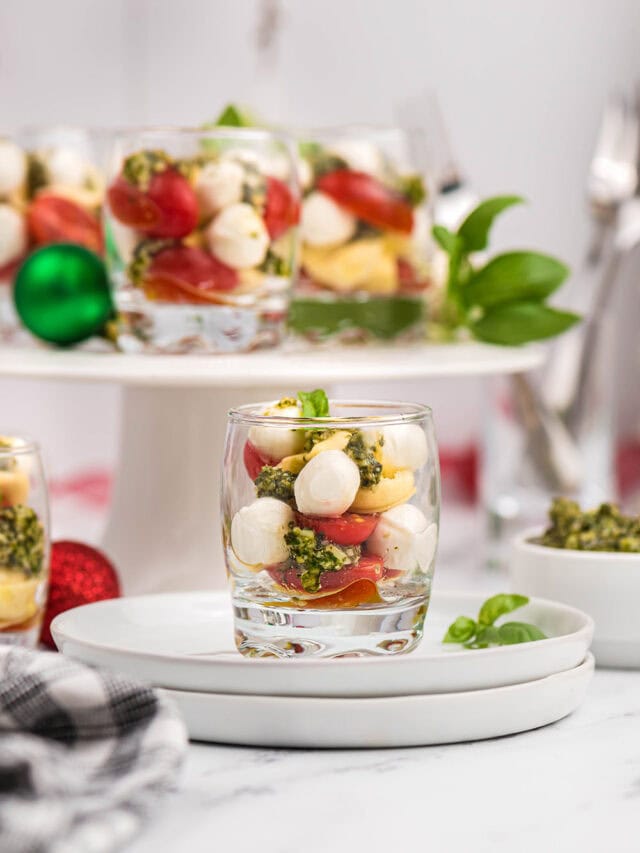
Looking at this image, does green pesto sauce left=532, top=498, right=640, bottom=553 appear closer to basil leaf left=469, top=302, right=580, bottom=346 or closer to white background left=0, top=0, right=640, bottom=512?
basil leaf left=469, top=302, right=580, bottom=346

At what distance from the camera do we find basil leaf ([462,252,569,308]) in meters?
0.97

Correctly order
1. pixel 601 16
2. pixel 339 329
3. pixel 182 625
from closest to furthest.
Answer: pixel 182 625 → pixel 339 329 → pixel 601 16

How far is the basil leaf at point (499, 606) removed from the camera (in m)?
0.74

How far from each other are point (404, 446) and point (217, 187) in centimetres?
27

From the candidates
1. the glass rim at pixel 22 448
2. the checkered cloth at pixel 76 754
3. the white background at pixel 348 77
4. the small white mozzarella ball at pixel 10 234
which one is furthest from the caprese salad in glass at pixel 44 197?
the white background at pixel 348 77

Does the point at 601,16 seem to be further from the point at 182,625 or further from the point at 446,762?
the point at 446,762

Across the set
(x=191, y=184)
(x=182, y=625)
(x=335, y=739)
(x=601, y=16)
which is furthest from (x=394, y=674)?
(x=601, y=16)

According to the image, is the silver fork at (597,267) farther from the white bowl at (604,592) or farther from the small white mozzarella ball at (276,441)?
the small white mozzarella ball at (276,441)

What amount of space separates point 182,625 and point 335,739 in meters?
0.17

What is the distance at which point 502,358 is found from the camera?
0.95 m

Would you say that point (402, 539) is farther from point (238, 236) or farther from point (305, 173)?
point (305, 173)

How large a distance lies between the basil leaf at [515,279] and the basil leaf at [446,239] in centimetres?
2

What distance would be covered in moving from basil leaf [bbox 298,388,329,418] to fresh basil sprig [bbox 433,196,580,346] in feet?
1.03

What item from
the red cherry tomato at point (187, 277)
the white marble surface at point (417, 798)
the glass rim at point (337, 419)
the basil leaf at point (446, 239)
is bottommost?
the white marble surface at point (417, 798)
